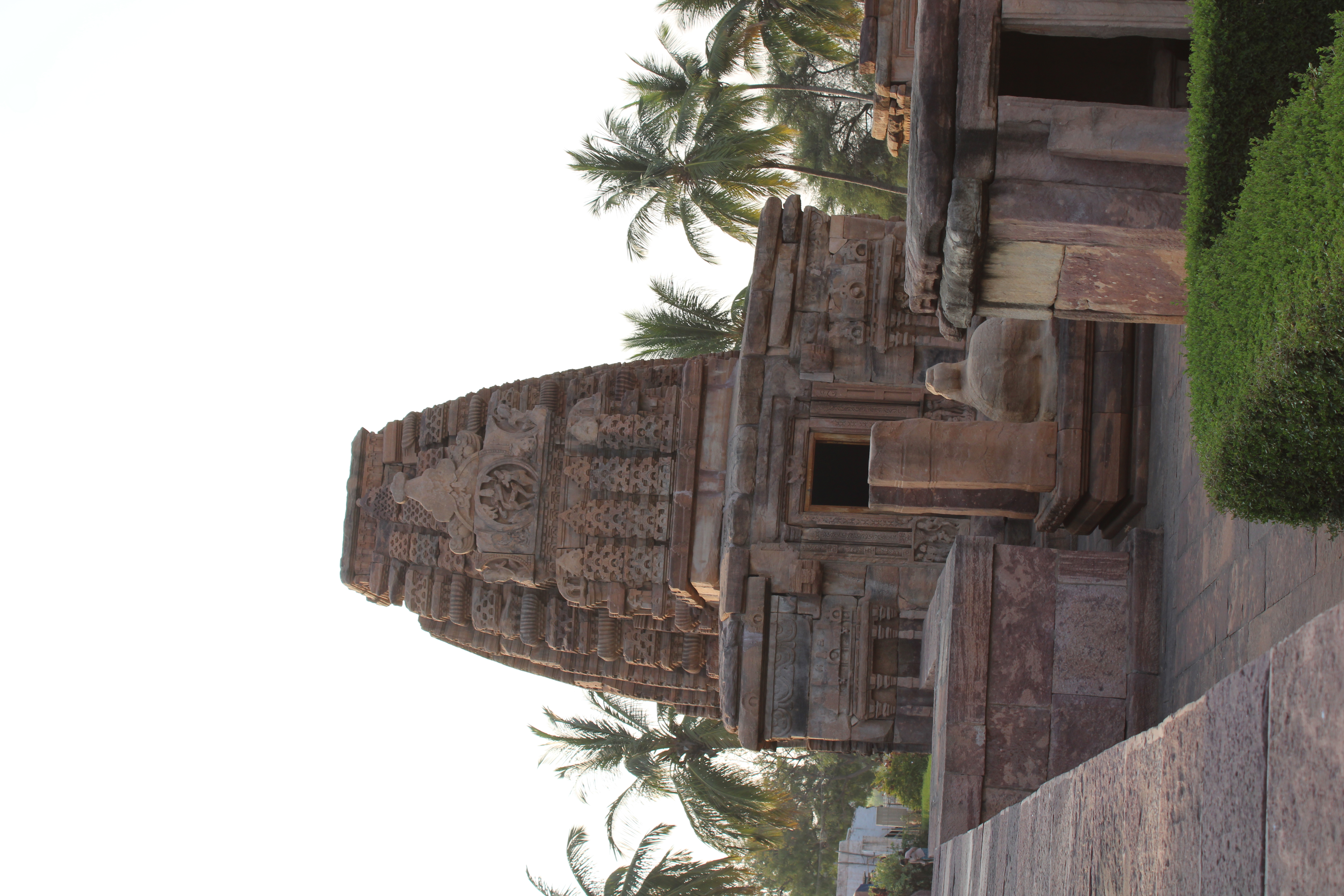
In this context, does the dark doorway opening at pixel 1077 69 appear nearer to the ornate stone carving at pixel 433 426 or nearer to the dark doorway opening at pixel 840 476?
the dark doorway opening at pixel 840 476

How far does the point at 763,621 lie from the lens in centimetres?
1158

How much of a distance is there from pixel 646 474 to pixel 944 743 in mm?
5527

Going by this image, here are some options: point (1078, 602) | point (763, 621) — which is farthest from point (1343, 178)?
point (763, 621)

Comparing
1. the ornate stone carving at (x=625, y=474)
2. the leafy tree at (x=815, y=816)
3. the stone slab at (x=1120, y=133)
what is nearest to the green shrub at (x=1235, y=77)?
the stone slab at (x=1120, y=133)

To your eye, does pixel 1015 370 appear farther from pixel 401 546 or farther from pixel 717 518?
pixel 401 546

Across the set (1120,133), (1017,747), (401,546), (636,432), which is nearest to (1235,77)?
(1120,133)

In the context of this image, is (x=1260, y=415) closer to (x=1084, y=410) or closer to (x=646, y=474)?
(x=1084, y=410)

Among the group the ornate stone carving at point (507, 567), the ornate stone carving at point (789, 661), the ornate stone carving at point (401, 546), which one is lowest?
the ornate stone carving at point (789, 661)

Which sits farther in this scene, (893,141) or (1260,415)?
(893,141)

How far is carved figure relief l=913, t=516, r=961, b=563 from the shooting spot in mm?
11516

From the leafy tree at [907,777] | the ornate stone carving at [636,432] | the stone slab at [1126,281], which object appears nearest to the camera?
the stone slab at [1126,281]

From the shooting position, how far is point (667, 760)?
18.7 meters

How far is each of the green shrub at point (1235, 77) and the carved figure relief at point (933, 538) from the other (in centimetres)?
687

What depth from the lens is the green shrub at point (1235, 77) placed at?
4492 mm
